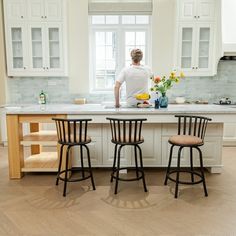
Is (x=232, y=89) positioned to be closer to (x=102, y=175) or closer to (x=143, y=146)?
(x=143, y=146)

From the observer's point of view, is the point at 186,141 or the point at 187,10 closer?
the point at 186,141

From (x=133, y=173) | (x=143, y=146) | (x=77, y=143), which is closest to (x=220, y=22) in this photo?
(x=143, y=146)

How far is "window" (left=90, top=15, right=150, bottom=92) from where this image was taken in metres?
5.48

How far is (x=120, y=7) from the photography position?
5.21 metres

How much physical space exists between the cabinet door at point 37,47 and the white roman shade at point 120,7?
3.43ft

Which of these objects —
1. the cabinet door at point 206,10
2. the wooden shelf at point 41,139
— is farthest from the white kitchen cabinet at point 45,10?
the cabinet door at point 206,10

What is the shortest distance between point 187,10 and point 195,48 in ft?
2.31

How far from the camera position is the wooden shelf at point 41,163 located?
365 centimetres

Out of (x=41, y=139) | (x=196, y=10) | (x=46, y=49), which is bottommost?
(x=41, y=139)

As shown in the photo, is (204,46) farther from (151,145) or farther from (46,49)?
(46,49)

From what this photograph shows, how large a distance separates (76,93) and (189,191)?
3208 millimetres

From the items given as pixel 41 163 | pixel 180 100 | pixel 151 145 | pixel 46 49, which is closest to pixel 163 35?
pixel 180 100

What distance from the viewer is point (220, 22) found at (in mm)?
4969

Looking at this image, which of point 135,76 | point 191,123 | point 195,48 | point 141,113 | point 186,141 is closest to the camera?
point 186,141
